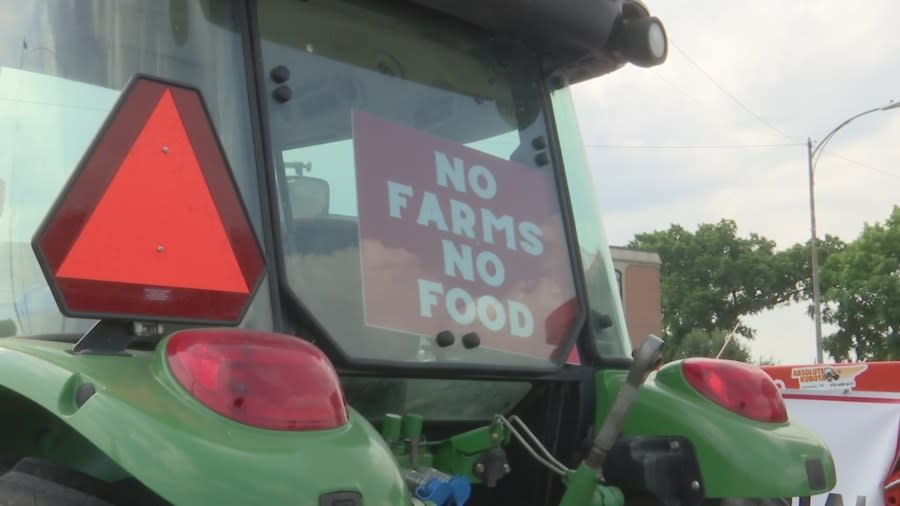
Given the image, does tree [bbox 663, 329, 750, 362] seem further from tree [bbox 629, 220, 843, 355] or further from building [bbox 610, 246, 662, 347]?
tree [bbox 629, 220, 843, 355]

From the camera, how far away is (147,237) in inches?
76.0

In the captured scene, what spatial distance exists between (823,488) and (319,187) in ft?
4.89

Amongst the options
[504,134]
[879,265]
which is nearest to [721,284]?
[879,265]

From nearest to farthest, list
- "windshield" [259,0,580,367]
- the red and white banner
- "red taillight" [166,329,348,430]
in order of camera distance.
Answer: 1. "red taillight" [166,329,348,430]
2. "windshield" [259,0,580,367]
3. the red and white banner

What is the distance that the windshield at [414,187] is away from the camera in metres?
2.49

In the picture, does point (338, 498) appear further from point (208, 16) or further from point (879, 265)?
point (879, 265)

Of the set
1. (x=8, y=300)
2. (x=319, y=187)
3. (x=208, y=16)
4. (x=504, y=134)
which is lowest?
(x=8, y=300)

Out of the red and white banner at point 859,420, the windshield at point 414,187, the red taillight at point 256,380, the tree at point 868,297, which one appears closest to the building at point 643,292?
the tree at point 868,297

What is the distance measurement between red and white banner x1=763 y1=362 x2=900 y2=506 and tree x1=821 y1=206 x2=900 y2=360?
37659mm

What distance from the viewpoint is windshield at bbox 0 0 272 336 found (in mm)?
2227

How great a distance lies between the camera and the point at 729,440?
2.70 metres

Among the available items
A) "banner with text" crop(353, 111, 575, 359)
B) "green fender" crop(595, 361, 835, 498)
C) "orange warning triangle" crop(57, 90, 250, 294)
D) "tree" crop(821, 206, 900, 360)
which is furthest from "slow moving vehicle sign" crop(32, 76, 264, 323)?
"tree" crop(821, 206, 900, 360)

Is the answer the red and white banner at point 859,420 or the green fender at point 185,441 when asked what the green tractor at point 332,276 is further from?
the red and white banner at point 859,420

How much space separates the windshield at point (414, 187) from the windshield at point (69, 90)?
0.40ft
